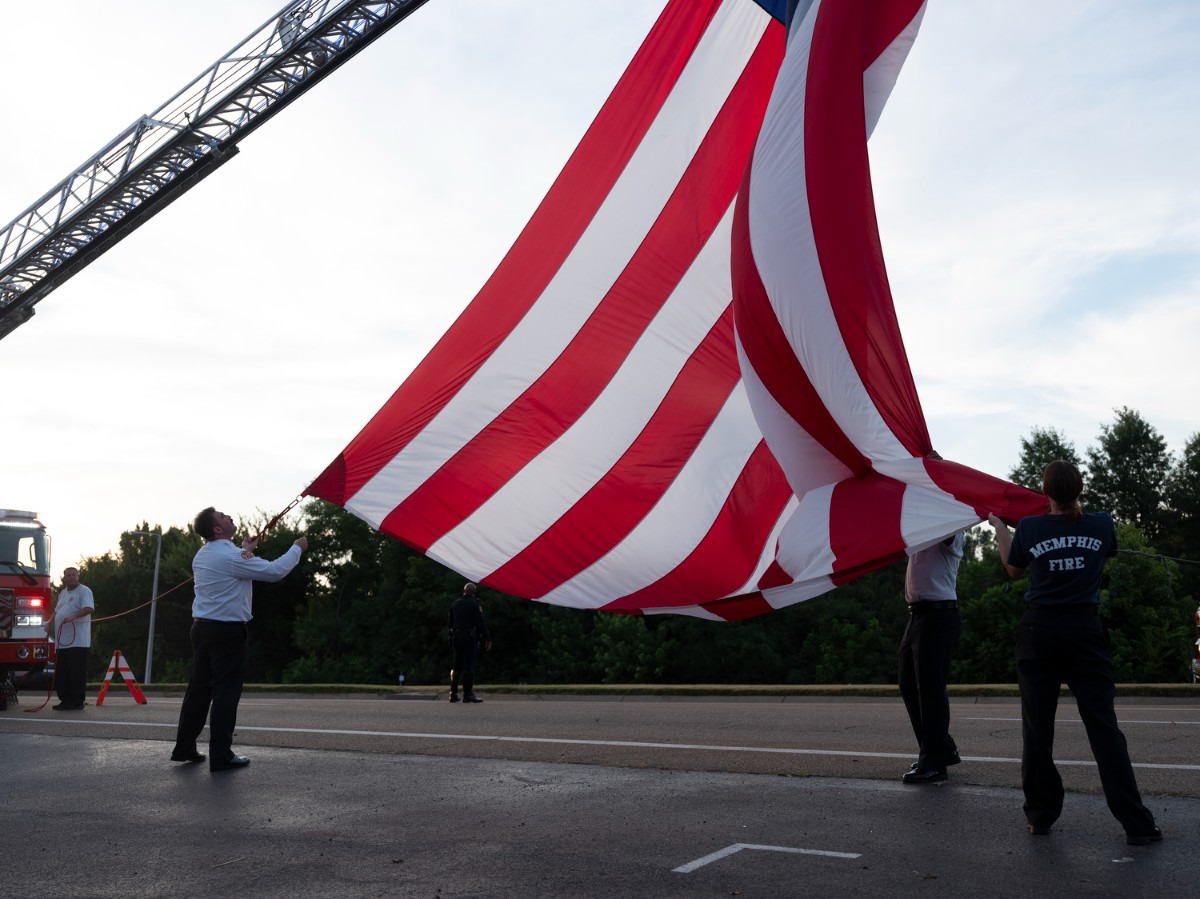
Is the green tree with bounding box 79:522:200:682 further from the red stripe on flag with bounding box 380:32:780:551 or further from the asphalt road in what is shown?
the red stripe on flag with bounding box 380:32:780:551

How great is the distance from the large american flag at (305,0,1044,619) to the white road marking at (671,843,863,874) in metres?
1.23

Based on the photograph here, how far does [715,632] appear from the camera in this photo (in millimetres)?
48562

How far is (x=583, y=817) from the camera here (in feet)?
18.8

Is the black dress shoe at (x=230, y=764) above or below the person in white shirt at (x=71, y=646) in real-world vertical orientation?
below

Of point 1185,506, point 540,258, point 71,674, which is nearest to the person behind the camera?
point 540,258

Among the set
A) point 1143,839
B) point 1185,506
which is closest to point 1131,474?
point 1185,506

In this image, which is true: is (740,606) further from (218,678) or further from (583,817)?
(218,678)

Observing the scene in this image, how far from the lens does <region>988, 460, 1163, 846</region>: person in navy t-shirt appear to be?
16.2 ft

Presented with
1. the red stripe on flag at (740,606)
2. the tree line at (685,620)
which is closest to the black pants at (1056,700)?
the red stripe on flag at (740,606)

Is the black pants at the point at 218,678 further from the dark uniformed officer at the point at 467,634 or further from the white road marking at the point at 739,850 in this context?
the dark uniformed officer at the point at 467,634

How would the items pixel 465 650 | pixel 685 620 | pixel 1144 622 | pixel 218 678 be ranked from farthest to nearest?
pixel 685 620 < pixel 1144 622 < pixel 465 650 < pixel 218 678

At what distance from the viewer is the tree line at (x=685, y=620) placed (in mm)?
41062

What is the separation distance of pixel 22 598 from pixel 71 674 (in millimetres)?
1348

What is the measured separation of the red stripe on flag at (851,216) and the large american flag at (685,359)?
0.4 inches
